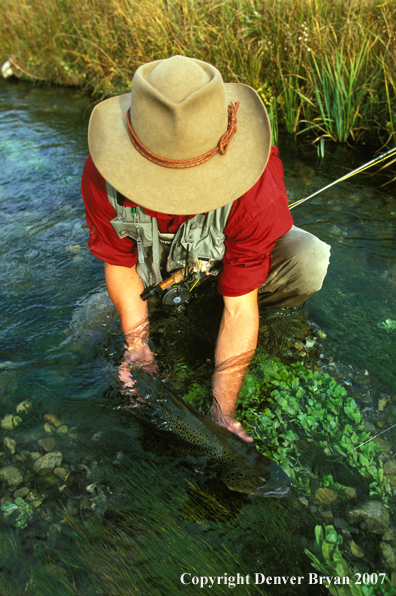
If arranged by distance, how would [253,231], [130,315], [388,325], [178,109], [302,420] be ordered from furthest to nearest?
Answer: [388,325] → [130,315] → [302,420] → [253,231] → [178,109]

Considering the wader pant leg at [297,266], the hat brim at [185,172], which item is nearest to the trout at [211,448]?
the wader pant leg at [297,266]

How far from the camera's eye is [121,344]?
283 centimetres

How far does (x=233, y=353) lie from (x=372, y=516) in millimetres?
1030

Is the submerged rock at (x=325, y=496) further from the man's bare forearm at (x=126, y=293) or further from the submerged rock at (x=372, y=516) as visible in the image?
the man's bare forearm at (x=126, y=293)

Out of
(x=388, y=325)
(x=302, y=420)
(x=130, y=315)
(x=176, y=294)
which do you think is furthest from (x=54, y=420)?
(x=388, y=325)

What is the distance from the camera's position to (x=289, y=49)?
15.6 feet

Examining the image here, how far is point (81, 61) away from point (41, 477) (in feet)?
22.8

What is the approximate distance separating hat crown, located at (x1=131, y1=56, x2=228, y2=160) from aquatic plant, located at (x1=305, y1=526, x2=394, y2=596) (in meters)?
1.75

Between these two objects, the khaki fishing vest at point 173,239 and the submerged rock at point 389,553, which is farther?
the khaki fishing vest at point 173,239

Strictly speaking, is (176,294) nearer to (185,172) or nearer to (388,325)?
(185,172)

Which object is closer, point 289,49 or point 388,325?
point 388,325

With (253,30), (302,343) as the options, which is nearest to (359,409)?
(302,343)

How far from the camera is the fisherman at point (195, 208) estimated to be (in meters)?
1.64

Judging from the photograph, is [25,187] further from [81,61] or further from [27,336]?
[81,61]
